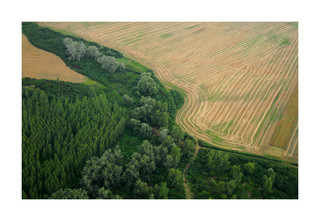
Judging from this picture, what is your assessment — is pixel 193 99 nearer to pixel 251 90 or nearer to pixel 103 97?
pixel 251 90

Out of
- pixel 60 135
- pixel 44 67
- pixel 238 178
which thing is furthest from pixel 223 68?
pixel 60 135

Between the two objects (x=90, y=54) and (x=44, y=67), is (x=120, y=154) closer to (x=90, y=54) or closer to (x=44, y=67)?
(x=44, y=67)

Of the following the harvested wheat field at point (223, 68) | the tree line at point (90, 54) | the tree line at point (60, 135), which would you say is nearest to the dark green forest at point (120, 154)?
the tree line at point (60, 135)

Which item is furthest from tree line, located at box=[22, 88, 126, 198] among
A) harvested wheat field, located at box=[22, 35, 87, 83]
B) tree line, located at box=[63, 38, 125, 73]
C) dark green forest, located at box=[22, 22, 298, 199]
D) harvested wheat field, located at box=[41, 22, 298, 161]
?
harvested wheat field, located at box=[41, 22, 298, 161]

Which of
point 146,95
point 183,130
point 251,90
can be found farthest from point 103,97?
point 251,90

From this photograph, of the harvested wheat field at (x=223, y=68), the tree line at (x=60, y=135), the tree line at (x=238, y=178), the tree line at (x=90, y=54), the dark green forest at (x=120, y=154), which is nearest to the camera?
the tree line at (x=60, y=135)

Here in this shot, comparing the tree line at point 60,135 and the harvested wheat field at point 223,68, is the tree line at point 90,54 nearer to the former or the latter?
the harvested wheat field at point 223,68
